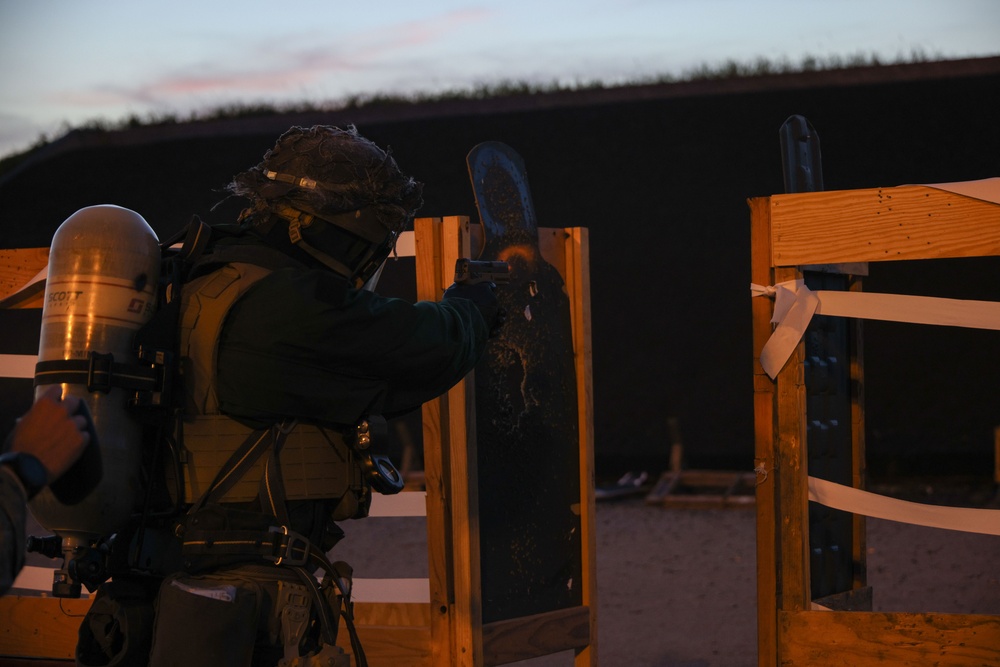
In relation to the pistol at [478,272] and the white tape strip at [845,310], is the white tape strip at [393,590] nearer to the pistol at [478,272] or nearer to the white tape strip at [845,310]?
the pistol at [478,272]

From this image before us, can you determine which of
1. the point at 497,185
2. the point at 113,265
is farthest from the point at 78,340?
the point at 497,185

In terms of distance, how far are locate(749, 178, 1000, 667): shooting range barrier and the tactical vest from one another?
1529 millimetres

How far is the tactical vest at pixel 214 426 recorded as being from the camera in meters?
2.35

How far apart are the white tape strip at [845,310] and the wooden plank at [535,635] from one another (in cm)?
120

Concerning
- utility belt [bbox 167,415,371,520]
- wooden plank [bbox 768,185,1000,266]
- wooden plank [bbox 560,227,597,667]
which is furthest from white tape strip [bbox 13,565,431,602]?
wooden plank [bbox 768,185,1000,266]

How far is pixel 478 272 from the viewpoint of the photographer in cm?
299

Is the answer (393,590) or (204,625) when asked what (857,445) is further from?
(204,625)

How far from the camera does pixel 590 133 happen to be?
12414mm

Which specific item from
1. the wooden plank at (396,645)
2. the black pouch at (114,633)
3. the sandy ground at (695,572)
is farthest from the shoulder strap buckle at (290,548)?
the sandy ground at (695,572)

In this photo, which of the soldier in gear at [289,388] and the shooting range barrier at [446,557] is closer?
the soldier in gear at [289,388]

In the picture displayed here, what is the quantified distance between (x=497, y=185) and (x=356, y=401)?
5.25ft

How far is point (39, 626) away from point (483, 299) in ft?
8.12

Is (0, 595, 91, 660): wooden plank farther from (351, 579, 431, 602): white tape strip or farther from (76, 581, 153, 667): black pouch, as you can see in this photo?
(76, 581, 153, 667): black pouch

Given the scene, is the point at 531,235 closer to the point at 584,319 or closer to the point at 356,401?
the point at 584,319
